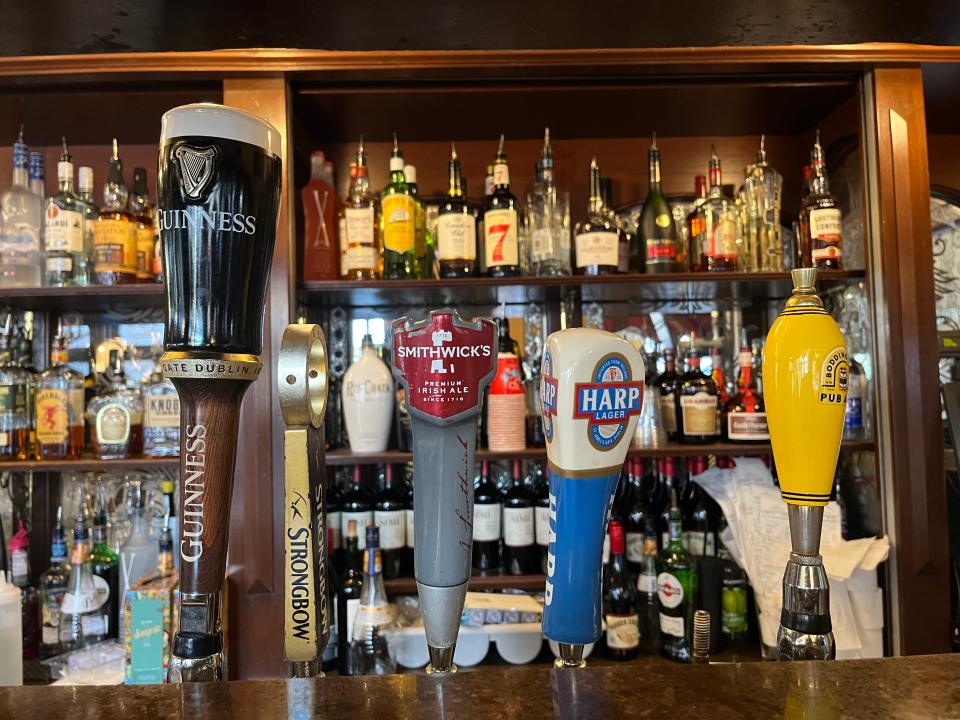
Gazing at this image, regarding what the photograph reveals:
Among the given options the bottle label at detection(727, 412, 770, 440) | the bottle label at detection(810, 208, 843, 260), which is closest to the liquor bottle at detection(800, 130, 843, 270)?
the bottle label at detection(810, 208, 843, 260)

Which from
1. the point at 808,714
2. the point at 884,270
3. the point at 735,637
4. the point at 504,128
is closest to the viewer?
the point at 808,714

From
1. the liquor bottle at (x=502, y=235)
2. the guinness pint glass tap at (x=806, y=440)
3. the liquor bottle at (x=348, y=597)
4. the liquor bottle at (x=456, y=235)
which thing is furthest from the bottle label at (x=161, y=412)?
the guinness pint glass tap at (x=806, y=440)

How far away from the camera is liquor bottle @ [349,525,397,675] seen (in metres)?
1.50

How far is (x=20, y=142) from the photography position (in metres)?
1.72

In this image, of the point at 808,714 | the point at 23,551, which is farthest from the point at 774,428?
the point at 23,551

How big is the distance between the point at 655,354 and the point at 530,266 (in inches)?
18.9

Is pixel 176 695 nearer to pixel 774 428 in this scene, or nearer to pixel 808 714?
pixel 808 714

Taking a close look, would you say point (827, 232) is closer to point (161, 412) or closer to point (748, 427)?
point (748, 427)

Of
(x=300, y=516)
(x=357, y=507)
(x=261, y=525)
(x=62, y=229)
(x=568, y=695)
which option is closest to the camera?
(x=568, y=695)

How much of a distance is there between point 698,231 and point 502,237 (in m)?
0.52

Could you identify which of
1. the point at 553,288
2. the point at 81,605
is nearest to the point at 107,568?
the point at 81,605

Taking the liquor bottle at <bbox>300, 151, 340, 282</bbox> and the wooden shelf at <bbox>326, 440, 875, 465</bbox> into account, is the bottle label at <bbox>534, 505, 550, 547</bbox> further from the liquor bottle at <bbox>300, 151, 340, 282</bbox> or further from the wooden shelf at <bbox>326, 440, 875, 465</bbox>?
the liquor bottle at <bbox>300, 151, 340, 282</bbox>

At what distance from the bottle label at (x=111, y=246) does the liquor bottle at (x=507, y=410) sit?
940mm

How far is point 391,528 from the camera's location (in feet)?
5.49
